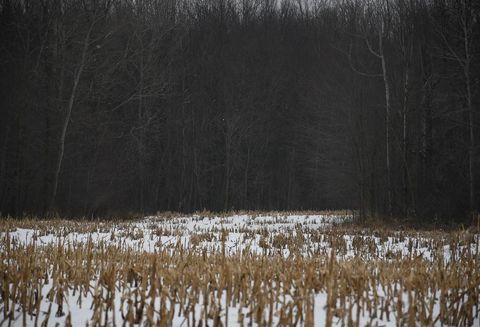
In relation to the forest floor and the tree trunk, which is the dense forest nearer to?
the tree trunk

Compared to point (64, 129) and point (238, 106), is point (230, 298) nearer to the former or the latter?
point (64, 129)

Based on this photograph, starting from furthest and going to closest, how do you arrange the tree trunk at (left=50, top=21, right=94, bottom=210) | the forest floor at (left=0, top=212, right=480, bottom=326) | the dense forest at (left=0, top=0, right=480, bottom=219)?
the tree trunk at (left=50, top=21, right=94, bottom=210)
the dense forest at (left=0, top=0, right=480, bottom=219)
the forest floor at (left=0, top=212, right=480, bottom=326)

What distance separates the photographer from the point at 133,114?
96.8 ft

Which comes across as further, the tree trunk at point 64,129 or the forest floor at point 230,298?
the tree trunk at point 64,129

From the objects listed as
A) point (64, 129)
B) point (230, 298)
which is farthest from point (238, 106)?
point (230, 298)

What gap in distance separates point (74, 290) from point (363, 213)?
1149 cm

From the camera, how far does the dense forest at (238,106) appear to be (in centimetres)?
1675

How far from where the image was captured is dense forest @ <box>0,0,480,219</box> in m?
16.8

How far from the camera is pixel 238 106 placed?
32.3 m

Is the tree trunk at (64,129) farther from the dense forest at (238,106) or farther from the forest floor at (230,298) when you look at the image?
the forest floor at (230,298)

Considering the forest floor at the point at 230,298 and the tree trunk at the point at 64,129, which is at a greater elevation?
the tree trunk at the point at 64,129

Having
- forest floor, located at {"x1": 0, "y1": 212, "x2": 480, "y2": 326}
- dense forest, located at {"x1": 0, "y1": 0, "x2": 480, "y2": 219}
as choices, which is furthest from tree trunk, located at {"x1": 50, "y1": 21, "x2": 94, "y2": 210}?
forest floor, located at {"x1": 0, "y1": 212, "x2": 480, "y2": 326}

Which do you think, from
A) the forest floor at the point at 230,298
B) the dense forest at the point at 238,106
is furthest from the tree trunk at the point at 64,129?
the forest floor at the point at 230,298

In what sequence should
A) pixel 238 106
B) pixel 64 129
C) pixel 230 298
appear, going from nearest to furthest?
pixel 230 298
pixel 64 129
pixel 238 106
